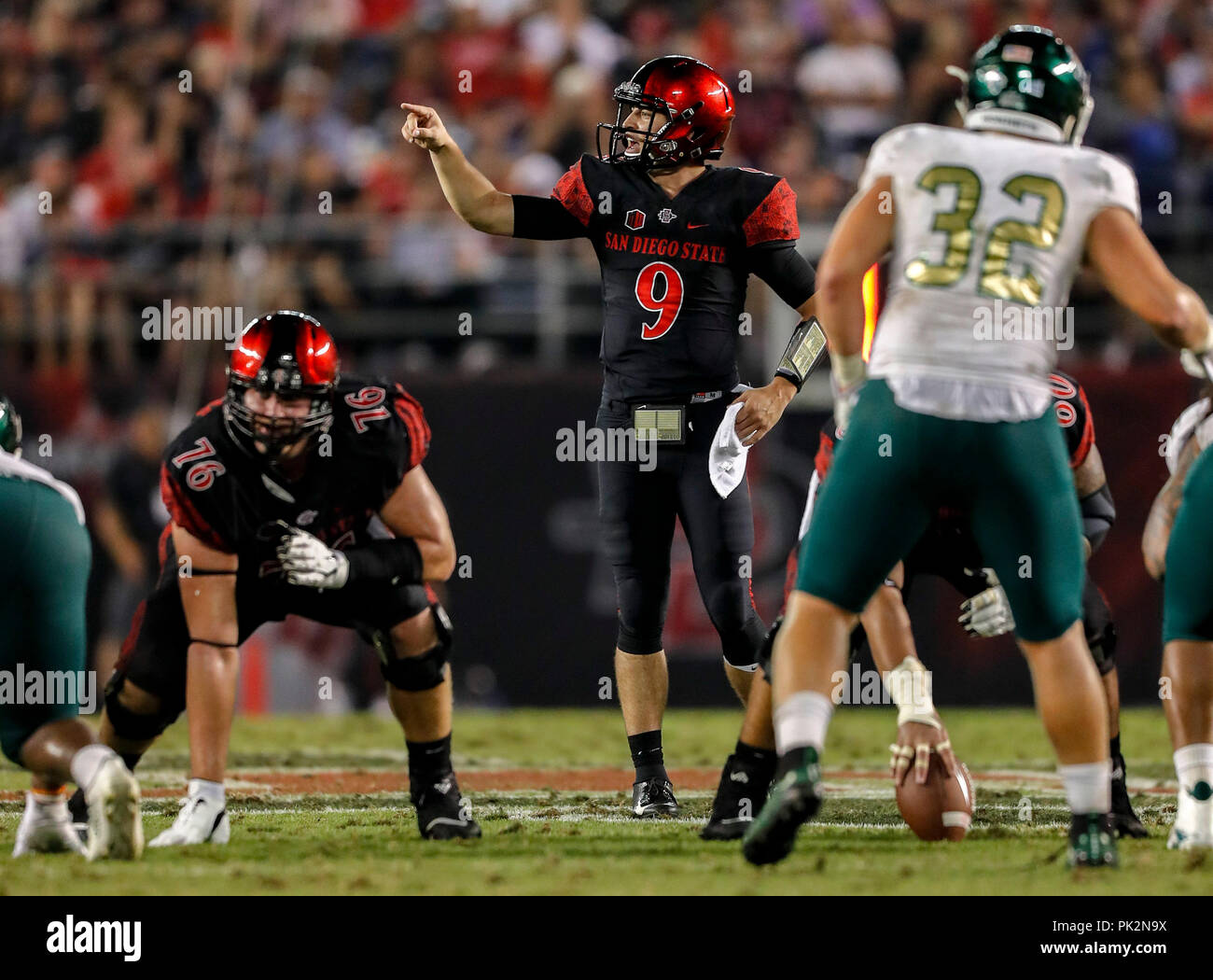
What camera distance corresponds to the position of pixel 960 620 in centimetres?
501

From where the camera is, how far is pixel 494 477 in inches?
392

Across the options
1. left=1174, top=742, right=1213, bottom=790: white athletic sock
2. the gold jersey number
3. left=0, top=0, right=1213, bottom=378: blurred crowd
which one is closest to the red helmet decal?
the gold jersey number

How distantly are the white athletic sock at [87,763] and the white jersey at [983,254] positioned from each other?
6.91 feet

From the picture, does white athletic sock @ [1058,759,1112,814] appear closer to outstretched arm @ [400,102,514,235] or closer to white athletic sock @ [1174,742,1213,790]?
white athletic sock @ [1174,742,1213,790]

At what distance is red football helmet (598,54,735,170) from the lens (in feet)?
18.8

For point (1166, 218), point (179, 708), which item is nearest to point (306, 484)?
point (179, 708)

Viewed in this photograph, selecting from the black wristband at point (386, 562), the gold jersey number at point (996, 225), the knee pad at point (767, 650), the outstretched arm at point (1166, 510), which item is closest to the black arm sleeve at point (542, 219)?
the black wristband at point (386, 562)

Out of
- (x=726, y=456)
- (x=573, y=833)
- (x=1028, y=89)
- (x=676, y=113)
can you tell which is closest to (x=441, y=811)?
(x=573, y=833)

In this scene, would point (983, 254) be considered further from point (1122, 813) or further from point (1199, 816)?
point (1122, 813)

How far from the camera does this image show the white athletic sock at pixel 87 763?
14.5ft

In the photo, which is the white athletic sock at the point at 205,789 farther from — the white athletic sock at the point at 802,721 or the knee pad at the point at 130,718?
the white athletic sock at the point at 802,721

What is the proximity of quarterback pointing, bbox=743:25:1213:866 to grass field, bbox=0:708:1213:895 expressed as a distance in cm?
38

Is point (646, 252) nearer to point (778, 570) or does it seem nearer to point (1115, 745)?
point (1115, 745)

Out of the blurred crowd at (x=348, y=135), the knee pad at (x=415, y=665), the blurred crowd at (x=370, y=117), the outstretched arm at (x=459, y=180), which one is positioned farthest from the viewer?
the blurred crowd at (x=370, y=117)
